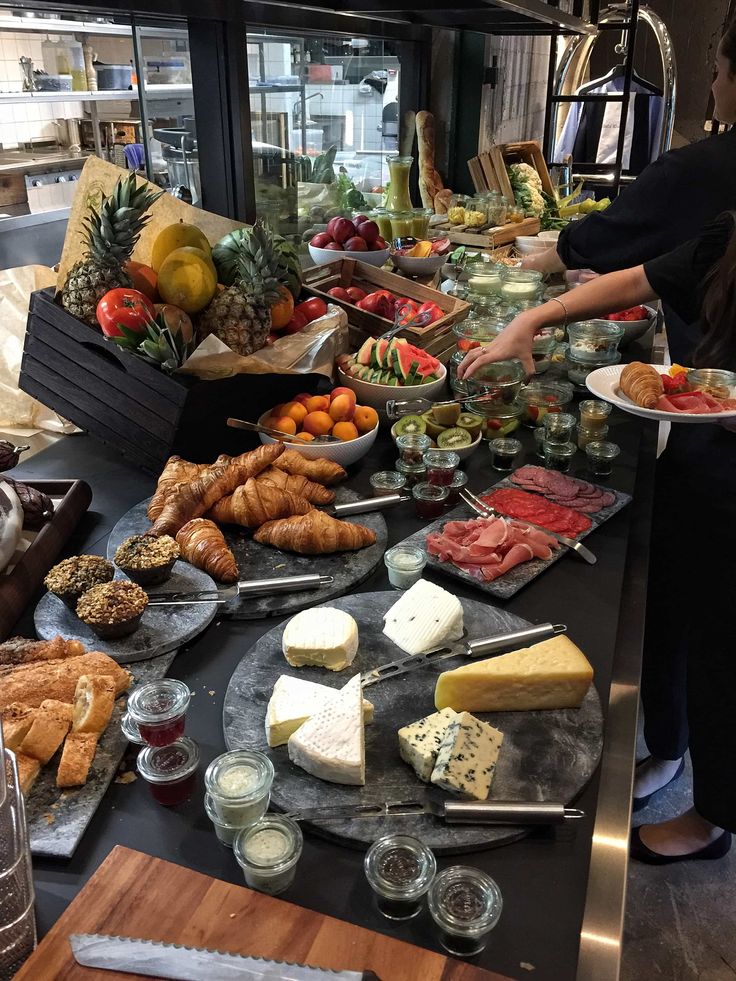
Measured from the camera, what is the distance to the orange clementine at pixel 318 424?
1.65 metres

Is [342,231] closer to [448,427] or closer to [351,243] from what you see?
[351,243]

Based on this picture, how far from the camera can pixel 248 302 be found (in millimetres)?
1684

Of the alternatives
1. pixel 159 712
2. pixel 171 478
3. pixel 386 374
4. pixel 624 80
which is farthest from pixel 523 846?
pixel 624 80

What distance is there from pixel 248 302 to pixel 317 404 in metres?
0.26

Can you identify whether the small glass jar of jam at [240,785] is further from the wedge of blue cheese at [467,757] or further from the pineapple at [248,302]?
the pineapple at [248,302]

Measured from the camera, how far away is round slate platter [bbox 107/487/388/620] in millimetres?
1220

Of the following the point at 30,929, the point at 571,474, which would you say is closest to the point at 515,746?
the point at 30,929

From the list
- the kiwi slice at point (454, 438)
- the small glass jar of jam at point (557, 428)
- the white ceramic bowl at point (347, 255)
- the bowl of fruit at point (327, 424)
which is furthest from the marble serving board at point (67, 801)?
the white ceramic bowl at point (347, 255)

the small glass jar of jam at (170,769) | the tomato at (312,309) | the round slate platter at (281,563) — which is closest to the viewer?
the small glass jar of jam at (170,769)

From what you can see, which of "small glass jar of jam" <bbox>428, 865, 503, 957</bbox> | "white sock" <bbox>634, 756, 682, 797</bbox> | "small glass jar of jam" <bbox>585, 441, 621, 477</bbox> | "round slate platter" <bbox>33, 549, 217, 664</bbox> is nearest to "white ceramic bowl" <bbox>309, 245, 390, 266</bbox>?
"small glass jar of jam" <bbox>585, 441, 621, 477</bbox>

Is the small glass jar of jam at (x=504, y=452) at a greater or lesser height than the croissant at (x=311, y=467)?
lesser

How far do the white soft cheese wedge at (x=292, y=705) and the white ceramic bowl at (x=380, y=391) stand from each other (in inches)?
37.5

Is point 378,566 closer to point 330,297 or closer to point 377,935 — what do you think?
point 377,935

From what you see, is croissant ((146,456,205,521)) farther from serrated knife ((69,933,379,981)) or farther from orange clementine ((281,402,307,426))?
serrated knife ((69,933,379,981))
